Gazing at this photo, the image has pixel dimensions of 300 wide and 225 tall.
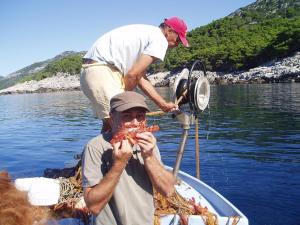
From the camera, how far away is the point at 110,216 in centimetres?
346

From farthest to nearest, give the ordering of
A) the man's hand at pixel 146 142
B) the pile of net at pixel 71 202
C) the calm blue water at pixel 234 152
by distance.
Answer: the calm blue water at pixel 234 152 < the pile of net at pixel 71 202 < the man's hand at pixel 146 142

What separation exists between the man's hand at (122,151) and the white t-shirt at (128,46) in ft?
6.71

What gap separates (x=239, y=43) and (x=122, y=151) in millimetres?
106401

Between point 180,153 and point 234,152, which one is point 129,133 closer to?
point 180,153

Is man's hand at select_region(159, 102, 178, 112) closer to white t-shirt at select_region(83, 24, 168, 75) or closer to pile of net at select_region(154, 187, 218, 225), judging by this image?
white t-shirt at select_region(83, 24, 168, 75)

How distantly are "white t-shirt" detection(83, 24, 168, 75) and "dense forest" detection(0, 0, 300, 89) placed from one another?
2567 inches

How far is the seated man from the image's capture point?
10.9ft

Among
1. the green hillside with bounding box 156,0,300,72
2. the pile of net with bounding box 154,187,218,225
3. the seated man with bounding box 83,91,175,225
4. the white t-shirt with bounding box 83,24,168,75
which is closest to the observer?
the seated man with bounding box 83,91,175,225

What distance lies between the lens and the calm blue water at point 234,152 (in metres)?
A: 9.53

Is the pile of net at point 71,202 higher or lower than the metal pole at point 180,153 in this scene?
lower

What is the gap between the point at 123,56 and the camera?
5188 millimetres

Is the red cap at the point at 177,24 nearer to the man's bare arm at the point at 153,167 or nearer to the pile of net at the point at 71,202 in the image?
the man's bare arm at the point at 153,167

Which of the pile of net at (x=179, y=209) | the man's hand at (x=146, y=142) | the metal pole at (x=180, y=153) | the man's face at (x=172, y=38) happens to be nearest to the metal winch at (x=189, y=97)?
the metal pole at (x=180, y=153)

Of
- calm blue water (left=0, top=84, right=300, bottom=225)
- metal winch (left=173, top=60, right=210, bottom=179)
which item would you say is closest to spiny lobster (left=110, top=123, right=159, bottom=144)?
metal winch (left=173, top=60, right=210, bottom=179)
